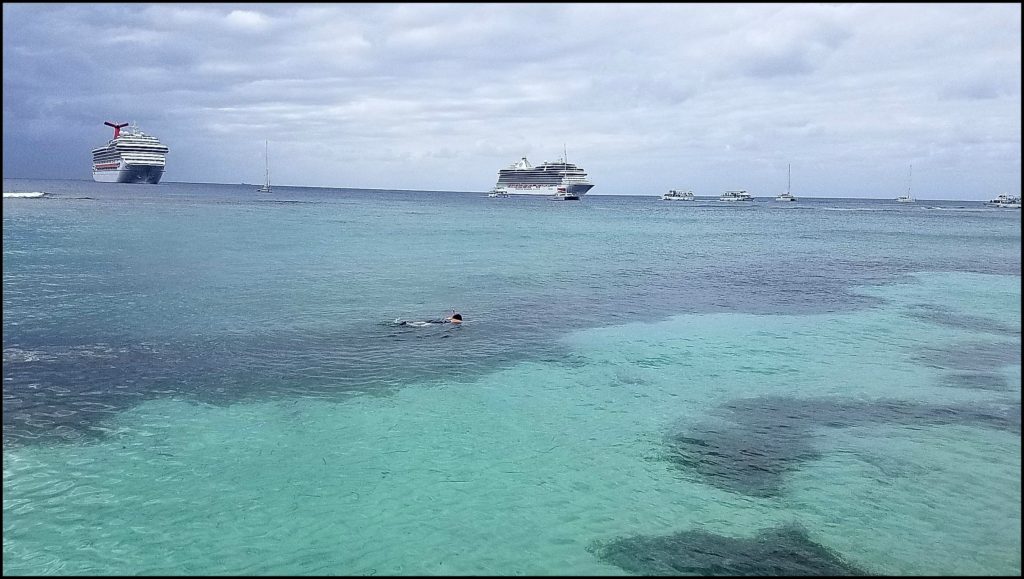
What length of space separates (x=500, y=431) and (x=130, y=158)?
15005cm

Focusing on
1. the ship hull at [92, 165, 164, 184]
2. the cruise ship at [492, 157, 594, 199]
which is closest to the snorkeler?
the cruise ship at [492, 157, 594, 199]

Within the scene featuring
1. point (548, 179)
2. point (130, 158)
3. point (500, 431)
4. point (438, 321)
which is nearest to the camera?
point (500, 431)

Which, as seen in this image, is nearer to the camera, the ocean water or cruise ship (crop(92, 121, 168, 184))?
the ocean water

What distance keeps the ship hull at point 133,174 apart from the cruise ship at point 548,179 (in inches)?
3198

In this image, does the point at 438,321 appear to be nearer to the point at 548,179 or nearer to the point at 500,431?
the point at 500,431

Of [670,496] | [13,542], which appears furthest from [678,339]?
[13,542]

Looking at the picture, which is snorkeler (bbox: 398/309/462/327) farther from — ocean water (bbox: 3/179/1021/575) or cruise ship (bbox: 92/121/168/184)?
cruise ship (bbox: 92/121/168/184)

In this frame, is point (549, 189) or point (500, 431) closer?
point (500, 431)

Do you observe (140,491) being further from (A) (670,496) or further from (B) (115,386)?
(A) (670,496)

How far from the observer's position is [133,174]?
143m

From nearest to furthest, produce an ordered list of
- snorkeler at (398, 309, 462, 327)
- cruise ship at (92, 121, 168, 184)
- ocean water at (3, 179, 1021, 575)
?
1. ocean water at (3, 179, 1021, 575)
2. snorkeler at (398, 309, 462, 327)
3. cruise ship at (92, 121, 168, 184)

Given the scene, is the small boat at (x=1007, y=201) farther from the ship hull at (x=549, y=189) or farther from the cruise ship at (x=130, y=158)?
the cruise ship at (x=130, y=158)

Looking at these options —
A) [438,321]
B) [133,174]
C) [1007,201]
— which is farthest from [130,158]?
[1007,201]

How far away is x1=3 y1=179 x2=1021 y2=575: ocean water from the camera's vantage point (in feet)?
30.5
